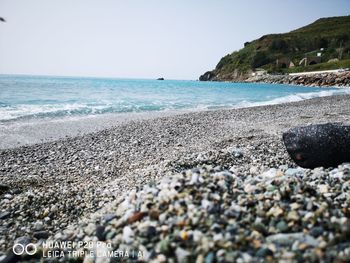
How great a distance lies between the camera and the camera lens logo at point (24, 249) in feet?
11.9

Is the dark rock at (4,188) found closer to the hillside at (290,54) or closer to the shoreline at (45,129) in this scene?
the shoreline at (45,129)

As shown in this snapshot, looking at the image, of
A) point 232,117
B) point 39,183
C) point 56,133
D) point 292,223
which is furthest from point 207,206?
point 232,117

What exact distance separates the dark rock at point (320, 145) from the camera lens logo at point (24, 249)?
5.71m

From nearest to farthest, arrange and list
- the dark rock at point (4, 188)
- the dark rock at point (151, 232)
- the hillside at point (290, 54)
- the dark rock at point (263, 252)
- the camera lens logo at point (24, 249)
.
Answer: the dark rock at point (263, 252)
the dark rock at point (151, 232)
the camera lens logo at point (24, 249)
the dark rock at point (4, 188)
the hillside at point (290, 54)

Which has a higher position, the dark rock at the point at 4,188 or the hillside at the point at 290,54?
the hillside at the point at 290,54

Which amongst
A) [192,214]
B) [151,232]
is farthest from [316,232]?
[151,232]

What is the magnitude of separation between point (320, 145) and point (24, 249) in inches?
246

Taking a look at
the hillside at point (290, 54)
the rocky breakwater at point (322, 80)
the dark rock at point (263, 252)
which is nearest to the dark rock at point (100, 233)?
the dark rock at point (263, 252)

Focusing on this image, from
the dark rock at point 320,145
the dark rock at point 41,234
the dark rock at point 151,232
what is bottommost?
the dark rock at point 41,234

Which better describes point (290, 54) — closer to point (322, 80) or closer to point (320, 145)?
point (322, 80)

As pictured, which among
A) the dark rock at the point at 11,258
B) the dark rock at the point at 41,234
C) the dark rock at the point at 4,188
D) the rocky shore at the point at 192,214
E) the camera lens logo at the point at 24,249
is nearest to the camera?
the rocky shore at the point at 192,214

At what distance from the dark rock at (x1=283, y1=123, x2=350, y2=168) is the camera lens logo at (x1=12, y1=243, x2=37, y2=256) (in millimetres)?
5711

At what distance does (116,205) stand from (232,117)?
1419 cm

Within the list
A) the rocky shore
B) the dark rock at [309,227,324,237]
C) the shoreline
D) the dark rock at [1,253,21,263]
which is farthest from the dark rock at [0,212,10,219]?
the shoreline
